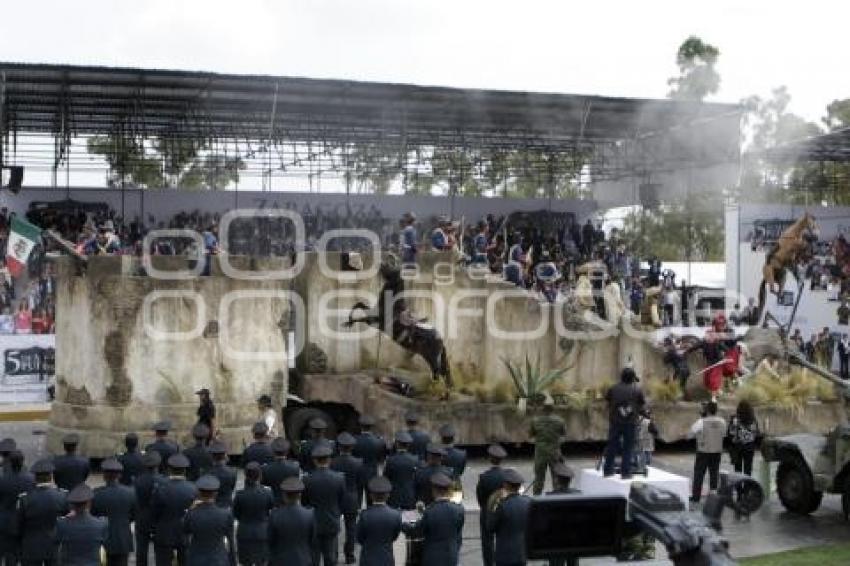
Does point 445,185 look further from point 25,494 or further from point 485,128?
point 25,494

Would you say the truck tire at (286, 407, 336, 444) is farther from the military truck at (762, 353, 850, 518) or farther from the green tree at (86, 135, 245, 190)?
the green tree at (86, 135, 245, 190)

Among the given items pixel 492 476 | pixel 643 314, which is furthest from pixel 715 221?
pixel 492 476

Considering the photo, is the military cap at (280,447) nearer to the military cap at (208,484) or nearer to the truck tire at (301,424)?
the military cap at (208,484)

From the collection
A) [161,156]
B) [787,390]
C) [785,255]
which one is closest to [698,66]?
[785,255]

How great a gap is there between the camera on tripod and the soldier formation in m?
3.59

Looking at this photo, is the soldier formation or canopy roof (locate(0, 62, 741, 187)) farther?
canopy roof (locate(0, 62, 741, 187))

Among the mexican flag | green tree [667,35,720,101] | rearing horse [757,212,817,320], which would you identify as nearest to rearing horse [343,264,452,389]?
the mexican flag

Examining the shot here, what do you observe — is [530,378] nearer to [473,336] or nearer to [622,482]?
[473,336]

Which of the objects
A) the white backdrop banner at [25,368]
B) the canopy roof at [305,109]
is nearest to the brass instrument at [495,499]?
the white backdrop banner at [25,368]

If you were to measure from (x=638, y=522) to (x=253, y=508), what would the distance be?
5.52m

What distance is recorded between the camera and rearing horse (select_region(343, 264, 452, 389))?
61.4ft

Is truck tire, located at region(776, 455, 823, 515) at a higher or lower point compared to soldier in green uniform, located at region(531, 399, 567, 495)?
lower

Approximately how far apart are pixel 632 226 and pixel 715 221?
3377 millimetres

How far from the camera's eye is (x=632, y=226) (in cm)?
4878
